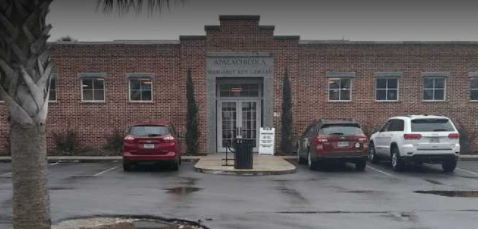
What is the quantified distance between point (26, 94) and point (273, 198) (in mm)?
6245

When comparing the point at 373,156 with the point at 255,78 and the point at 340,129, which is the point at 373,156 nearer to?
the point at 340,129

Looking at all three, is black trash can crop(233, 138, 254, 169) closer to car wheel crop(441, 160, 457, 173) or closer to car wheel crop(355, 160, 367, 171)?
car wheel crop(355, 160, 367, 171)

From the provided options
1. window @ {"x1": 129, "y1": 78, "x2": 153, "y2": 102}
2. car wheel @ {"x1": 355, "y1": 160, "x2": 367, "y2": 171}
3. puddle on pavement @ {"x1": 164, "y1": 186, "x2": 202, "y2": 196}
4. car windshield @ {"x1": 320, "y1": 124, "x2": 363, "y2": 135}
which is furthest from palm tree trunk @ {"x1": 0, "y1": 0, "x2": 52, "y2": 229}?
window @ {"x1": 129, "y1": 78, "x2": 153, "y2": 102}

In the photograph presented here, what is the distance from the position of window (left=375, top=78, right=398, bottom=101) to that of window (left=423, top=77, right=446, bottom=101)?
1.35m

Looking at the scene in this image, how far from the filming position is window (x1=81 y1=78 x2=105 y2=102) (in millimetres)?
20156

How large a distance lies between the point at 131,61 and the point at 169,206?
12.4m

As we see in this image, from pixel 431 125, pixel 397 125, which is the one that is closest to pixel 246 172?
pixel 397 125

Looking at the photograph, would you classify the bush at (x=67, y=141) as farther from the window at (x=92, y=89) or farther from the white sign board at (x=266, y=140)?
the white sign board at (x=266, y=140)

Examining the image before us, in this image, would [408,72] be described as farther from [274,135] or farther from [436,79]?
[274,135]

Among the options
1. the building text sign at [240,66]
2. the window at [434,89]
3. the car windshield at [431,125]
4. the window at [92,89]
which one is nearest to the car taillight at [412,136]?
the car windshield at [431,125]

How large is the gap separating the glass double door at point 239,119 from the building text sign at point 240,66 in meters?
1.51

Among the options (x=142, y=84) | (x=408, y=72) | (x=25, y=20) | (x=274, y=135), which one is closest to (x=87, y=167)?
(x=142, y=84)

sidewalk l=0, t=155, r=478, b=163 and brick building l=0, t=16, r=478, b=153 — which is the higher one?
brick building l=0, t=16, r=478, b=153

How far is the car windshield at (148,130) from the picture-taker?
14237 mm
